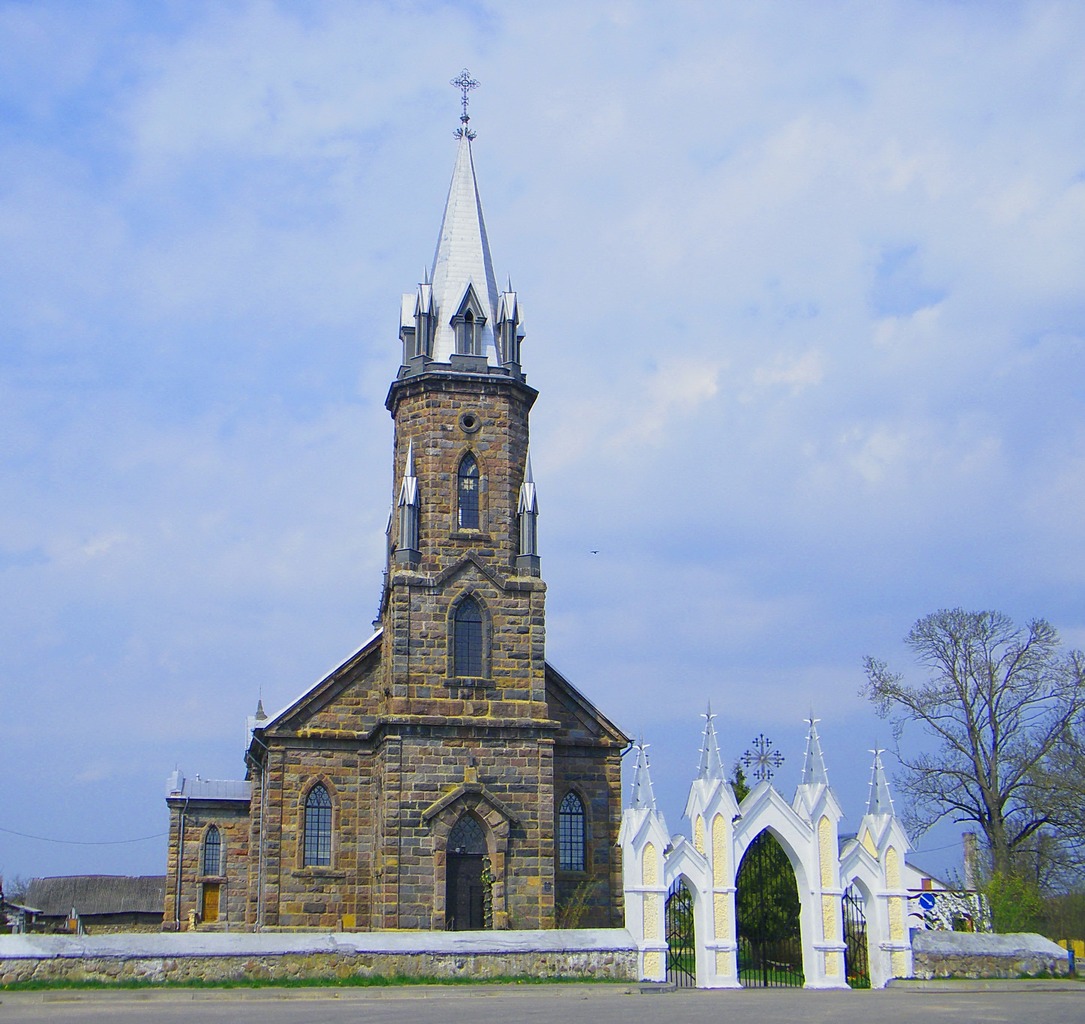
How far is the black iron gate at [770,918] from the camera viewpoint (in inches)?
1024

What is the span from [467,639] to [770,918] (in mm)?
9500

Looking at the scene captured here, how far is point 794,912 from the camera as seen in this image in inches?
1055

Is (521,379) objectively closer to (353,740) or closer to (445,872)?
(353,740)

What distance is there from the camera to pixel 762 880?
25.9 meters

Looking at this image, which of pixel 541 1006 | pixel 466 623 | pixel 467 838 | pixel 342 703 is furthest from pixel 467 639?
pixel 541 1006

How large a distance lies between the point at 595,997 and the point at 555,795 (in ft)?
36.8

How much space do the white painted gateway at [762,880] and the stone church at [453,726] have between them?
19.0ft

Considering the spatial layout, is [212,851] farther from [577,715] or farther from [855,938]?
[855,938]

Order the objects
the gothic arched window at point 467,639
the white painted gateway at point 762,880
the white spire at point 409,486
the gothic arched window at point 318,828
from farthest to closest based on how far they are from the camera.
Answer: the white spire at point 409,486, the gothic arched window at point 318,828, the gothic arched window at point 467,639, the white painted gateway at point 762,880

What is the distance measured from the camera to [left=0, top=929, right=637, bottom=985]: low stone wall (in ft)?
67.1

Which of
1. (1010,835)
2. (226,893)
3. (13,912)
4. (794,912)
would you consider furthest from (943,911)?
(13,912)

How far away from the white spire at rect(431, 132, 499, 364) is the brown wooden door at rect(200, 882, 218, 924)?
19783 millimetres

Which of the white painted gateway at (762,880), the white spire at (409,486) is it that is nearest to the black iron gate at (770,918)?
the white painted gateway at (762,880)

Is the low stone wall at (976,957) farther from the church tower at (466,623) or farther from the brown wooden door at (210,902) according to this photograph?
the brown wooden door at (210,902)
